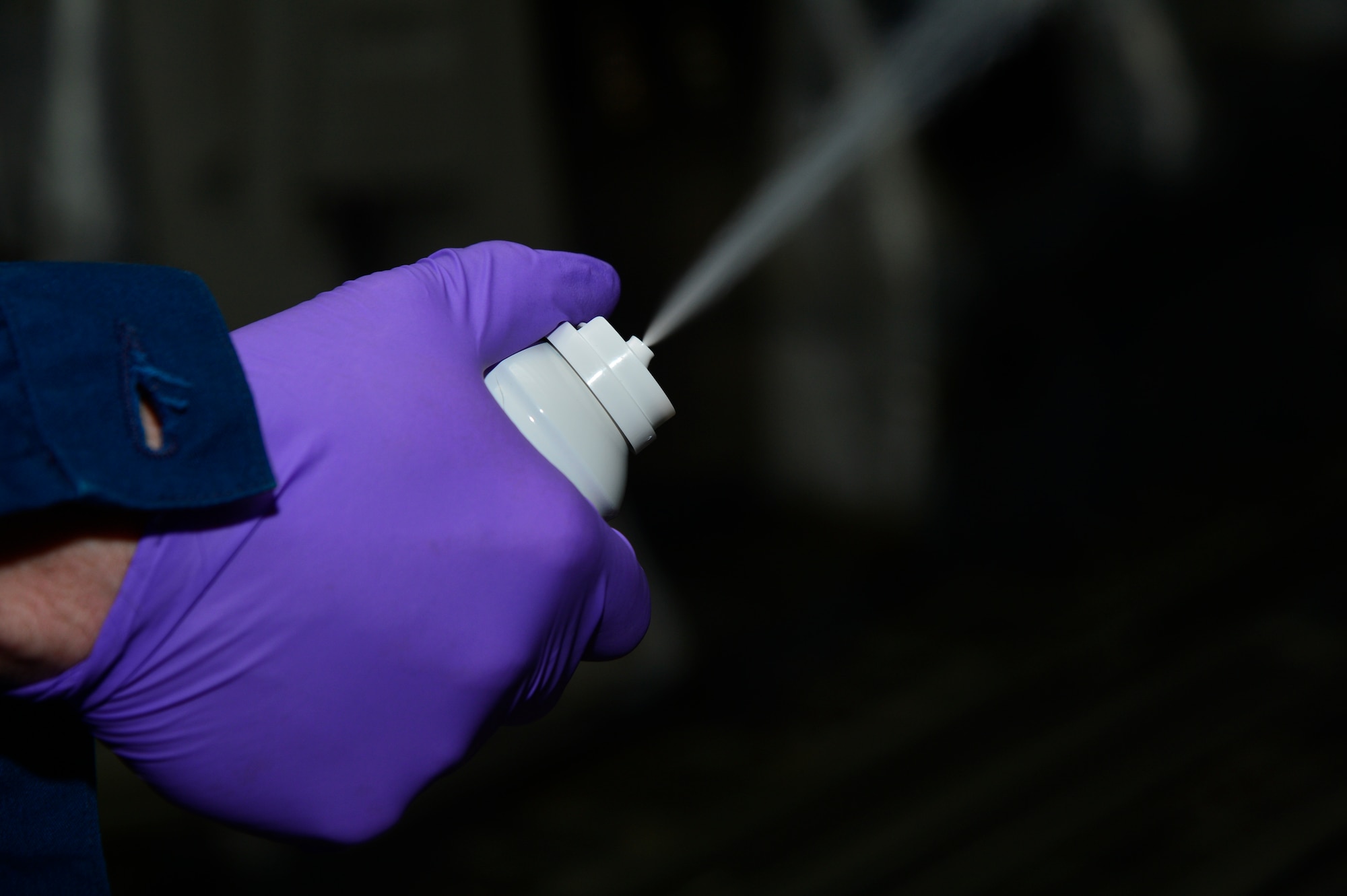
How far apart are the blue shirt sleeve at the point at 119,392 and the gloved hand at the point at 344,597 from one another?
48 mm

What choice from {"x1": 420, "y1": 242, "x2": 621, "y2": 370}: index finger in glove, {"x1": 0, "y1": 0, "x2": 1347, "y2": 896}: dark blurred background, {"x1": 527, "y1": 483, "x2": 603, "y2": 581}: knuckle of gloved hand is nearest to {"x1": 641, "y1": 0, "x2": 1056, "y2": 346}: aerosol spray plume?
{"x1": 0, "y1": 0, "x2": 1347, "y2": 896}: dark blurred background

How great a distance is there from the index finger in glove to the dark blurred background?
1043 millimetres

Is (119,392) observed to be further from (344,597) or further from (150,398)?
(344,597)

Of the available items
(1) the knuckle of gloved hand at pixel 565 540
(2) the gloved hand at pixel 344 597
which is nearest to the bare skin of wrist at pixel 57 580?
(2) the gloved hand at pixel 344 597

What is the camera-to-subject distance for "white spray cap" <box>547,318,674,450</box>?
635 millimetres

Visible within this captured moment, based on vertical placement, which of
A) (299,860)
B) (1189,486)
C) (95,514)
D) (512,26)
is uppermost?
(512,26)

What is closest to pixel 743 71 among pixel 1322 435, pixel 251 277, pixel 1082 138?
pixel 1082 138

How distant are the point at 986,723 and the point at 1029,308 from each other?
3.42 feet

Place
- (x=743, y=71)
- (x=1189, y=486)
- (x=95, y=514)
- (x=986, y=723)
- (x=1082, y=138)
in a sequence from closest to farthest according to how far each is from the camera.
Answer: (x=95, y=514) → (x=986, y=723) → (x=743, y=71) → (x=1082, y=138) → (x=1189, y=486)

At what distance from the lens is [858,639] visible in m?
2.14

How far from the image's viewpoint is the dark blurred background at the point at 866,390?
154 centimetres

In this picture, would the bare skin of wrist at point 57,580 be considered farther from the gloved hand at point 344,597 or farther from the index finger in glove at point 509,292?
the index finger in glove at point 509,292

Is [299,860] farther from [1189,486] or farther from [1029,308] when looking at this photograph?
[1189,486]

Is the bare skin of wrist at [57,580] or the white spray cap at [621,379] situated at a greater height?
the white spray cap at [621,379]
